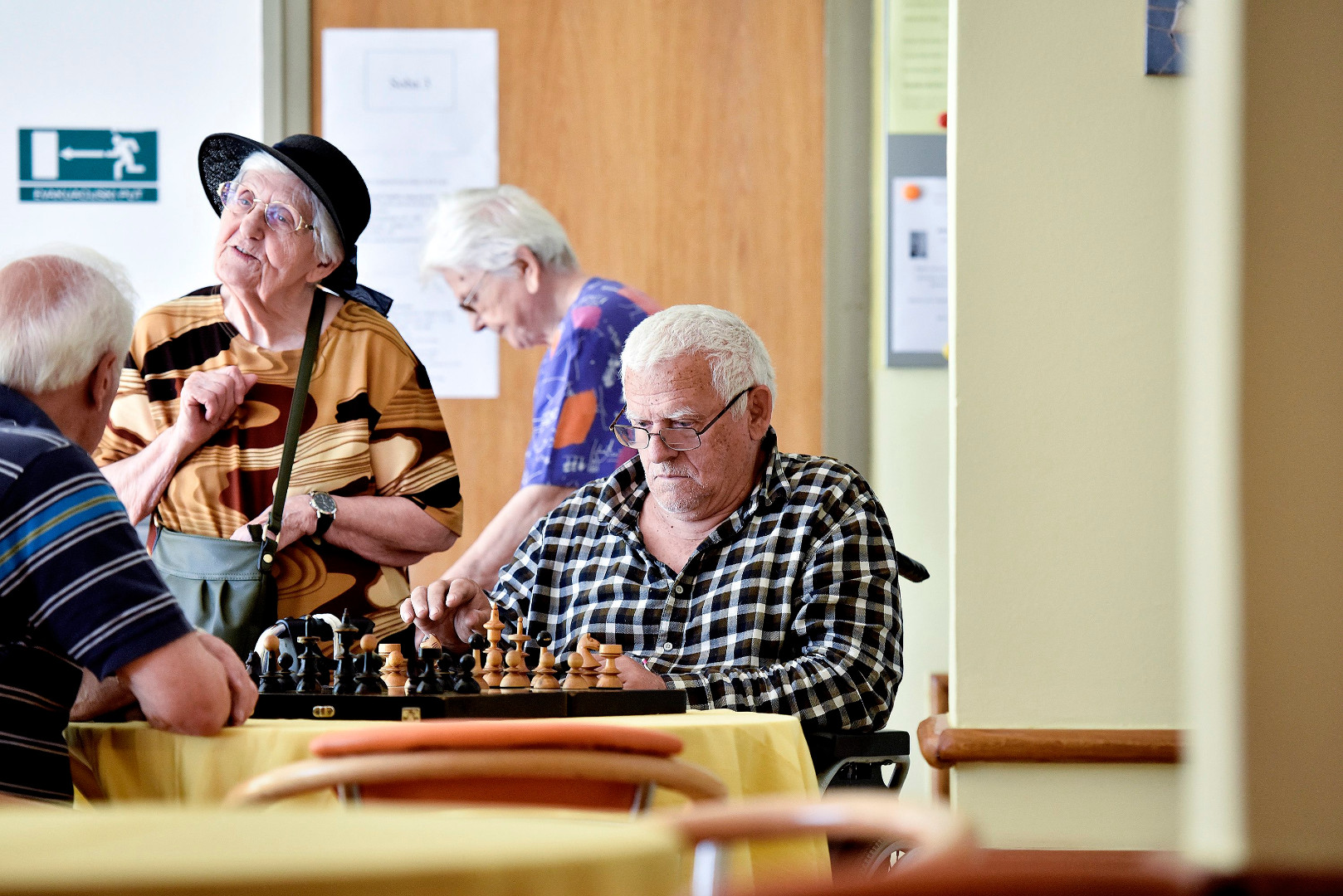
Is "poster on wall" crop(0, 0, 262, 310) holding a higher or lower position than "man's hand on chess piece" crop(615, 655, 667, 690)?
higher

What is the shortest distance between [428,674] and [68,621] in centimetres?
50

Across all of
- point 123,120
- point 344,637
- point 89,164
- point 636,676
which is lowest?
point 636,676

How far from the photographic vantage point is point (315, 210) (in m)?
3.05

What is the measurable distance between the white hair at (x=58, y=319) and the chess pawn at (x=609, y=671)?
83 centimetres

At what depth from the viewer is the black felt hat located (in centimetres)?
304

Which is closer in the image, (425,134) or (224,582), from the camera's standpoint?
(224,582)

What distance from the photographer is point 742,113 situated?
4.68m

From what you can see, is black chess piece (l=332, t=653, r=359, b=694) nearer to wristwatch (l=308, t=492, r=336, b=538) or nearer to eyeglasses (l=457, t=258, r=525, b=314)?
wristwatch (l=308, t=492, r=336, b=538)

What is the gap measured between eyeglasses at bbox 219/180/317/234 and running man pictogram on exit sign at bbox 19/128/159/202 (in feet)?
5.98

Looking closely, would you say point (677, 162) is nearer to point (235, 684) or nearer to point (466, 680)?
point (466, 680)

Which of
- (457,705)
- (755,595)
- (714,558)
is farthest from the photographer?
(714,558)

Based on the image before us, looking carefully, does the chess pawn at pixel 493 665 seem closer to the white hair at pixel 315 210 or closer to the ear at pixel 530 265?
the white hair at pixel 315 210

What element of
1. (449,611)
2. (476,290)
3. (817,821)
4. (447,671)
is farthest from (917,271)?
(817,821)

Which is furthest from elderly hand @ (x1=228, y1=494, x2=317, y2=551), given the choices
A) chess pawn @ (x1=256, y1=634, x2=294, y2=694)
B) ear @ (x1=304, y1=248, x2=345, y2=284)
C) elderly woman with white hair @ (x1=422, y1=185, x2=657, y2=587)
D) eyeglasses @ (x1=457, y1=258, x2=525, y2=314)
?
eyeglasses @ (x1=457, y1=258, x2=525, y2=314)
